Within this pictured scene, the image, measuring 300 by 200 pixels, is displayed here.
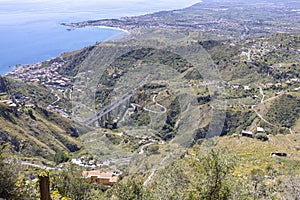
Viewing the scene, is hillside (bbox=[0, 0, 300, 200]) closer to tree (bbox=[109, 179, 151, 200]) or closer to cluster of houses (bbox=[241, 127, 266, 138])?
tree (bbox=[109, 179, 151, 200])

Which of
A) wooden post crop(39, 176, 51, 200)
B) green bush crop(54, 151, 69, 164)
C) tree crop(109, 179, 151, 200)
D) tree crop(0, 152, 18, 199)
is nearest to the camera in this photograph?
wooden post crop(39, 176, 51, 200)

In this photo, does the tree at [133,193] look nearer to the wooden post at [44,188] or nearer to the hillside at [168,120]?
the hillside at [168,120]

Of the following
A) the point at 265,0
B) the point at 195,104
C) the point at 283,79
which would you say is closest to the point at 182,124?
the point at 195,104

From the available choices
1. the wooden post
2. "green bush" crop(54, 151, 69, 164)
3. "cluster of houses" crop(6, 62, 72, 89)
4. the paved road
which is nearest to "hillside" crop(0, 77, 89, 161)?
"green bush" crop(54, 151, 69, 164)

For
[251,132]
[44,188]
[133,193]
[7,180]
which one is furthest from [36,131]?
[44,188]

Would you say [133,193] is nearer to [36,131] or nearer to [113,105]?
[113,105]

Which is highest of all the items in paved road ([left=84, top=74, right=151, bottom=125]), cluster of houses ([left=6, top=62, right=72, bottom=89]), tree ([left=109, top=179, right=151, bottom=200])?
tree ([left=109, top=179, right=151, bottom=200])

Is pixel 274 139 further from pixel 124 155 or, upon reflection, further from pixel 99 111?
pixel 99 111

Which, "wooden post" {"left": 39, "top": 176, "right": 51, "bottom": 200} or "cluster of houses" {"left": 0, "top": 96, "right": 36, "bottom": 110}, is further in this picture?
"cluster of houses" {"left": 0, "top": 96, "right": 36, "bottom": 110}

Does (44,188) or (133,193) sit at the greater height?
(44,188)
